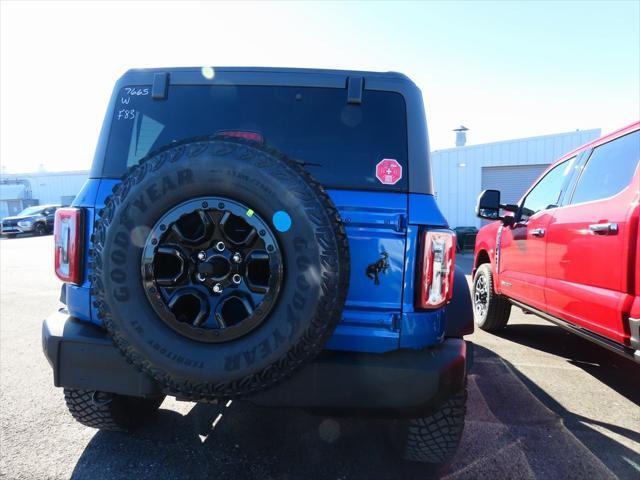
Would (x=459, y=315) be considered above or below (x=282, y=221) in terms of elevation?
below

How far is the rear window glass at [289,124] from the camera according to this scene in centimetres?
188

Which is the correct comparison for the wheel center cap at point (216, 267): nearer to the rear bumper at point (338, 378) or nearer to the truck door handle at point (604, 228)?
Answer: the rear bumper at point (338, 378)

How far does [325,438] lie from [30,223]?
946 inches

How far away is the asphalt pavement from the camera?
6.68 feet

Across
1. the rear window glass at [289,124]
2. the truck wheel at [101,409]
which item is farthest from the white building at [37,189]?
the rear window glass at [289,124]

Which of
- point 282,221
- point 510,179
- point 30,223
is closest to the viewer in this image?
point 282,221

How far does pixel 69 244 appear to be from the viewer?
1.91m

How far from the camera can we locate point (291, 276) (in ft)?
4.96

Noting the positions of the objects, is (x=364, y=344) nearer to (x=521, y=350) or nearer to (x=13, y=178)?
(x=521, y=350)

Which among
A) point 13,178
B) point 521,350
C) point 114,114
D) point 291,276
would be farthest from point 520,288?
point 13,178

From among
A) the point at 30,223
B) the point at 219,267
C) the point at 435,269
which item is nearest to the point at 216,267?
the point at 219,267

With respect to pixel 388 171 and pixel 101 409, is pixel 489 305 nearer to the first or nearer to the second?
pixel 388 171

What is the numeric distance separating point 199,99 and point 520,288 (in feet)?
11.0

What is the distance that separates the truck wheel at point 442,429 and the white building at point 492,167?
14941 mm
